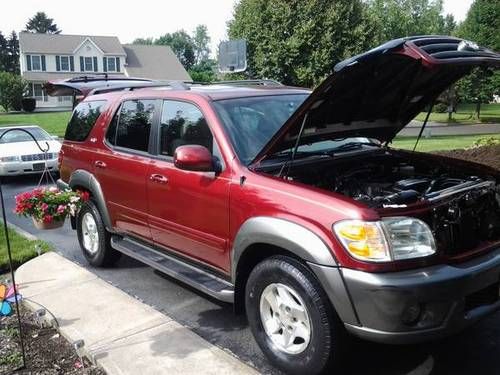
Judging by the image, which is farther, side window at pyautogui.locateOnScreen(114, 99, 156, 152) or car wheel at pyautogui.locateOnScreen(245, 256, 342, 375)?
side window at pyautogui.locateOnScreen(114, 99, 156, 152)

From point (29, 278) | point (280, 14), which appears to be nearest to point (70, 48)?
point (280, 14)

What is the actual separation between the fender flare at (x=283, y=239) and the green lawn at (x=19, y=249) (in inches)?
143

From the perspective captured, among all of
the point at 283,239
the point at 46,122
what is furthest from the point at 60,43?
the point at 283,239

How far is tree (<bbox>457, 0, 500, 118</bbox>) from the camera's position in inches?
1250

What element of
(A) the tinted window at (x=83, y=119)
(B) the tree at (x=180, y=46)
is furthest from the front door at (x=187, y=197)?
(B) the tree at (x=180, y=46)

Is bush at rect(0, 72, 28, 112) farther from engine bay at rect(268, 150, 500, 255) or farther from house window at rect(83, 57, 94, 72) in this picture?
engine bay at rect(268, 150, 500, 255)

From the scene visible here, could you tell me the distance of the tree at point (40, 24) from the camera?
95438mm

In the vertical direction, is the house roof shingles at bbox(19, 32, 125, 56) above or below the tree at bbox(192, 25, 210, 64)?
below

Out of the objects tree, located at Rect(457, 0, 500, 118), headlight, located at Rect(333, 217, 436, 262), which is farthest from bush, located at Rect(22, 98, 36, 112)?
headlight, located at Rect(333, 217, 436, 262)

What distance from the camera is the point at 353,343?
3.40 meters

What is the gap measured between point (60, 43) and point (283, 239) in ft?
208

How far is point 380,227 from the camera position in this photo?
3.09 m

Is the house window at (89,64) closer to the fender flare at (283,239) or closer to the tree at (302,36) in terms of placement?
the tree at (302,36)

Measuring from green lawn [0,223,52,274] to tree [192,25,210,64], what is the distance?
138027 millimetres
